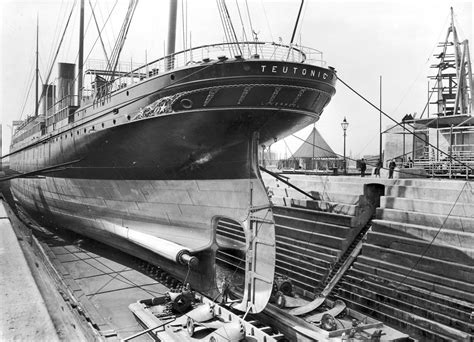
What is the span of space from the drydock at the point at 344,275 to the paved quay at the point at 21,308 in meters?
0.23

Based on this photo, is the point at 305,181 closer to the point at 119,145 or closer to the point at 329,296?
the point at 329,296

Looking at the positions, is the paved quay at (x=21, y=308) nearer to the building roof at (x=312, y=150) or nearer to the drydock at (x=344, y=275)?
the drydock at (x=344, y=275)

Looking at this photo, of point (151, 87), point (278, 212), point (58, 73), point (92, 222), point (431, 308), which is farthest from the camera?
point (58, 73)

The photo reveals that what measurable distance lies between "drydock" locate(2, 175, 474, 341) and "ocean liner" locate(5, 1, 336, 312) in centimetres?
88

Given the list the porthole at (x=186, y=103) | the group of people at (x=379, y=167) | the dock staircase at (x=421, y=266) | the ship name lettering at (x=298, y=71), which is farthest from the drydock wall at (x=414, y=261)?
the porthole at (x=186, y=103)

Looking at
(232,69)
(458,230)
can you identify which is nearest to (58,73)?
(232,69)

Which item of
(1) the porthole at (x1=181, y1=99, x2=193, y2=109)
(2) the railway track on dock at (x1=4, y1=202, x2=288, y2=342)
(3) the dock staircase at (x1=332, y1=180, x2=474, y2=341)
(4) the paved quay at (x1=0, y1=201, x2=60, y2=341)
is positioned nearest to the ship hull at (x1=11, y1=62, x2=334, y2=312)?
(1) the porthole at (x1=181, y1=99, x2=193, y2=109)

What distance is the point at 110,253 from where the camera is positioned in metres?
12.6

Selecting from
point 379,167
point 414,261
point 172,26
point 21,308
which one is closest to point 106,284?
point 21,308

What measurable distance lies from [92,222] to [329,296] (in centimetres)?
752

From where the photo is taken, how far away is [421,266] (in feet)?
27.4

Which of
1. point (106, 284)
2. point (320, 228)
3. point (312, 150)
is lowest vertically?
point (106, 284)

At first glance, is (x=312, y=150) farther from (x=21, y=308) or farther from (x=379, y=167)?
(x=21, y=308)

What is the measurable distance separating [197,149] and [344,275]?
4.60 metres
